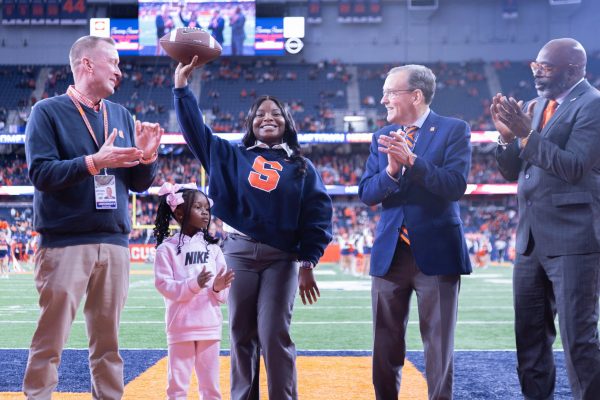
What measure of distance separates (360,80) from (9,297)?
86.4 feet

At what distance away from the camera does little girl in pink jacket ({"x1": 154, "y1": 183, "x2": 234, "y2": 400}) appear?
11.6 feet

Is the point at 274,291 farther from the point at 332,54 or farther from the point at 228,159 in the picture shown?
the point at 332,54

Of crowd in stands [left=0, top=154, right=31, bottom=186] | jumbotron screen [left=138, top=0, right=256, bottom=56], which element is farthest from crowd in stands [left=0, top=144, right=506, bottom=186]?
jumbotron screen [left=138, top=0, right=256, bottom=56]

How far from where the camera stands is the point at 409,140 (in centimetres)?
362

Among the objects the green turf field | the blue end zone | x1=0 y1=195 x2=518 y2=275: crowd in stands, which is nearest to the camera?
the blue end zone

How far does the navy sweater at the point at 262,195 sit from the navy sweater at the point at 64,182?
0.45 meters

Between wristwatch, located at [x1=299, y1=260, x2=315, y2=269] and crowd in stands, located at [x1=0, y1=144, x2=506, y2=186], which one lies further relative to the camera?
crowd in stands, located at [x1=0, y1=144, x2=506, y2=186]

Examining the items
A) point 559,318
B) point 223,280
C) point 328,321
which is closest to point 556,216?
point 559,318

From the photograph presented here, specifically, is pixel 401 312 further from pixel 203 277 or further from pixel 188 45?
pixel 188 45

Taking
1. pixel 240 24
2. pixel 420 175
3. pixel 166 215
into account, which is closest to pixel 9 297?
pixel 166 215

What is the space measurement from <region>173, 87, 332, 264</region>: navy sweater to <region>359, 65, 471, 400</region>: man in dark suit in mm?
288

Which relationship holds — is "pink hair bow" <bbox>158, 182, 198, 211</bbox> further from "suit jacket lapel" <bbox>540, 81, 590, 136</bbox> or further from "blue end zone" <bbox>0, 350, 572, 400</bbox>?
"suit jacket lapel" <bbox>540, 81, 590, 136</bbox>

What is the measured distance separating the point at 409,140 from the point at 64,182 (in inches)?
66.1

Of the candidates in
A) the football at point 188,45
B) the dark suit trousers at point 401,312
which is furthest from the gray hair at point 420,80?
the football at point 188,45
